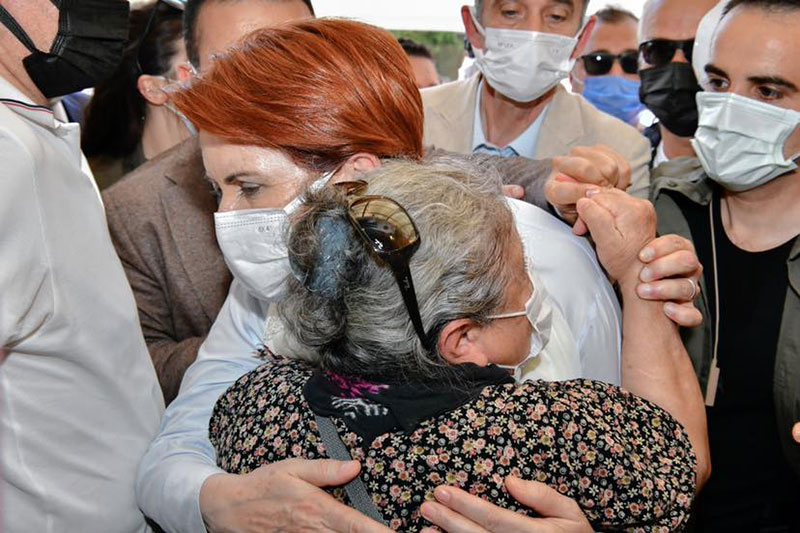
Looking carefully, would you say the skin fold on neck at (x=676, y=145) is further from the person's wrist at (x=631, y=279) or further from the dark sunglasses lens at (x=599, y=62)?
the person's wrist at (x=631, y=279)

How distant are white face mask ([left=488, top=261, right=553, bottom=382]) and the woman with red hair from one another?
0.8 inches

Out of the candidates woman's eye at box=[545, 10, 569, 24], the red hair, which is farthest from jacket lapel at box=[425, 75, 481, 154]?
the red hair

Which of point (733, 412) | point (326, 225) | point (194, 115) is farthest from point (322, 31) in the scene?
point (733, 412)

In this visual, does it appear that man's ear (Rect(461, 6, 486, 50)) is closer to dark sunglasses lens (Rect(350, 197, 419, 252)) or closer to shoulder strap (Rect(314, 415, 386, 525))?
dark sunglasses lens (Rect(350, 197, 419, 252))

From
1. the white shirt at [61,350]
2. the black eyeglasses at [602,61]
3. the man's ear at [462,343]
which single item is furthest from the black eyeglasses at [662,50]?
the white shirt at [61,350]

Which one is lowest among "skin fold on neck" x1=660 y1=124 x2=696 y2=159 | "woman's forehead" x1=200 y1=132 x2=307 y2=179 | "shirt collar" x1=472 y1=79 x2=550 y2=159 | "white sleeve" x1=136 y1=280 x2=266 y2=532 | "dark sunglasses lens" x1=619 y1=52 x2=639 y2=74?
"dark sunglasses lens" x1=619 y1=52 x2=639 y2=74

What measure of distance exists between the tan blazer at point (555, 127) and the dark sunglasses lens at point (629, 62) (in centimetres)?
169

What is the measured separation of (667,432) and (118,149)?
2501mm

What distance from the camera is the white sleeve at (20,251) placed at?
126 centimetres

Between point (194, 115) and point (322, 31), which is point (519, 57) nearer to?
point (322, 31)

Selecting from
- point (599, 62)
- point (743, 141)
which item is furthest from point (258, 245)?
point (599, 62)

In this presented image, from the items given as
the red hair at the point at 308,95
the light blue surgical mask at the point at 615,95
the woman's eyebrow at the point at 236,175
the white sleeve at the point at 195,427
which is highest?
the red hair at the point at 308,95

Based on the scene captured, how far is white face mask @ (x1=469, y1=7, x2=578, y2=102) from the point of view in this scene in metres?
2.89

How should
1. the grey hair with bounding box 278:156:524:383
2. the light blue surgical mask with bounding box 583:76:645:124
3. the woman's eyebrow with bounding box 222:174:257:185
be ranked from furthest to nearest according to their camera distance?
the light blue surgical mask with bounding box 583:76:645:124 → the woman's eyebrow with bounding box 222:174:257:185 → the grey hair with bounding box 278:156:524:383
